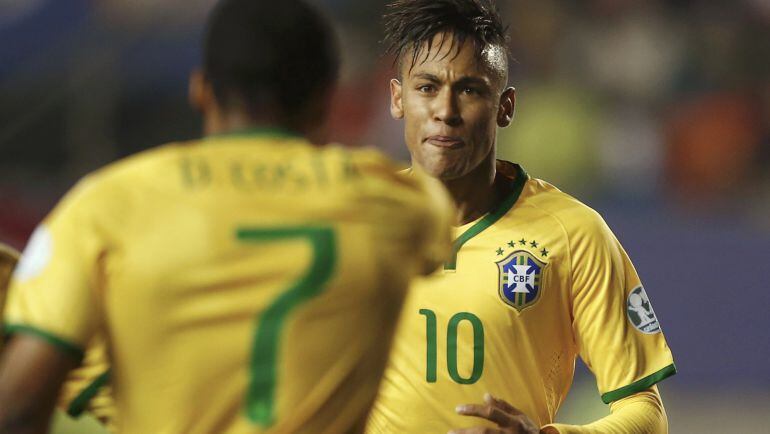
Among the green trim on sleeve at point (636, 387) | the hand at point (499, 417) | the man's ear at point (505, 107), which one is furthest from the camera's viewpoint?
the man's ear at point (505, 107)

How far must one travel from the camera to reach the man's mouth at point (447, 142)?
3.90 m

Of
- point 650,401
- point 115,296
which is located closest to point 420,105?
point 650,401

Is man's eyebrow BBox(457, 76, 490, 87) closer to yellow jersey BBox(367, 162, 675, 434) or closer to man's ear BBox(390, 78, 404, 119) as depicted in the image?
man's ear BBox(390, 78, 404, 119)

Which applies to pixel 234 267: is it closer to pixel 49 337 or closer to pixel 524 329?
pixel 49 337

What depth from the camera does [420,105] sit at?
3.97 meters

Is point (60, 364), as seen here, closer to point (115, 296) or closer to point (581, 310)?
point (115, 296)

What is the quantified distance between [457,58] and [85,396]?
1.66m

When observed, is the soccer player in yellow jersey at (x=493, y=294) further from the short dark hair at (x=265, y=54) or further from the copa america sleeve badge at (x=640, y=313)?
the short dark hair at (x=265, y=54)

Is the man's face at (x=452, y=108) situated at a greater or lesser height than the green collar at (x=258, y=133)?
lesser

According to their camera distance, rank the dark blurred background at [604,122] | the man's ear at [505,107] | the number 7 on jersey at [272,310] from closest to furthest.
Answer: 1. the number 7 on jersey at [272,310]
2. the man's ear at [505,107]
3. the dark blurred background at [604,122]

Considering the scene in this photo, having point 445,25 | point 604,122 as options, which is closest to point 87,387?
point 445,25

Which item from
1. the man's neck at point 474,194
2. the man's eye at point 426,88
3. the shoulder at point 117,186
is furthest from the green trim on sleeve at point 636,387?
the shoulder at point 117,186

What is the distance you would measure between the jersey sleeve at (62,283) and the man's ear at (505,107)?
2.07 meters

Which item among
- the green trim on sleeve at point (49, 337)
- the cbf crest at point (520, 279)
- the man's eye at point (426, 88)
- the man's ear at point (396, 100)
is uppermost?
the man's eye at point (426, 88)
